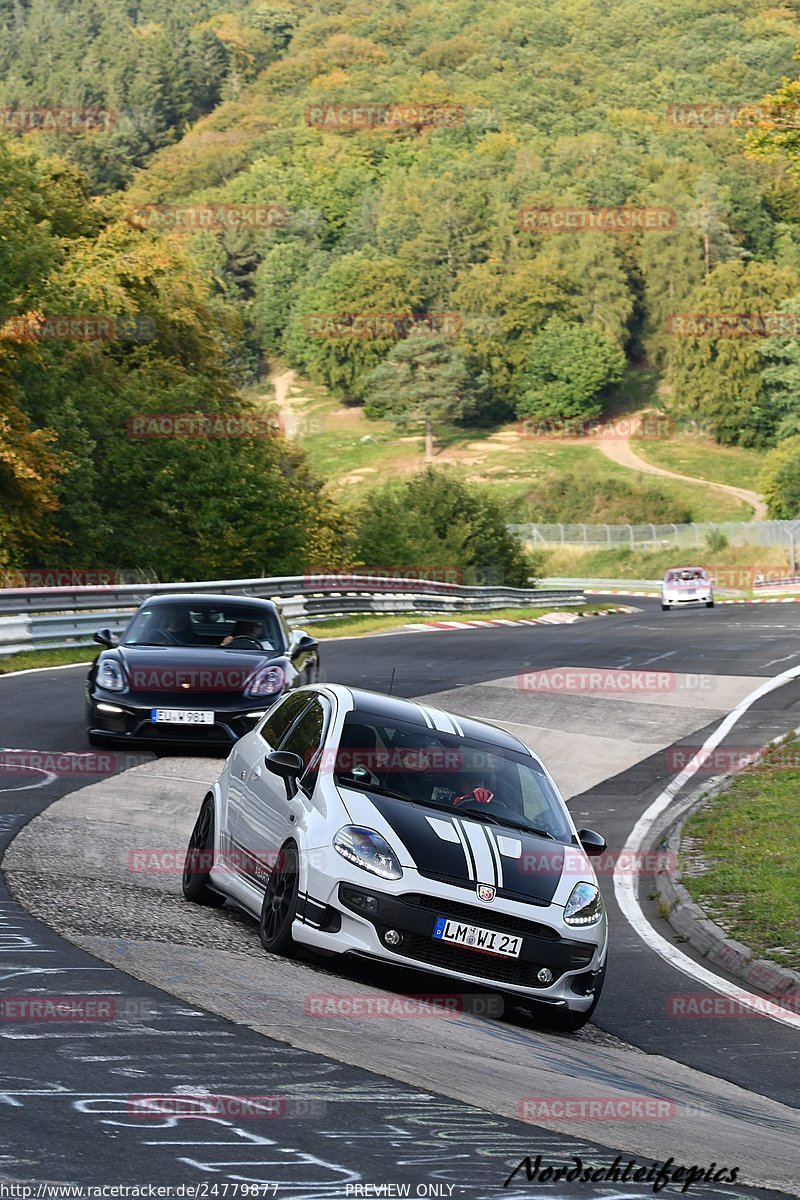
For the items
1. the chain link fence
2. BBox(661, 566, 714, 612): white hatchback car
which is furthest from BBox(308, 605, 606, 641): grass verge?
the chain link fence

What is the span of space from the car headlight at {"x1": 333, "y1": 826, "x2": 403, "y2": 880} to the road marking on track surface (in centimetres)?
261

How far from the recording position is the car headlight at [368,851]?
26.2 ft

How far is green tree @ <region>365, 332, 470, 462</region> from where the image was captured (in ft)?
505

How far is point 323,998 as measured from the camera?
24.2 ft

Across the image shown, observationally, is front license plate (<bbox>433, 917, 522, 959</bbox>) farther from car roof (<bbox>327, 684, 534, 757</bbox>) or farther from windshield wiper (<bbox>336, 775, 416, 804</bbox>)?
car roof (<bbox>327, 684, 534, 757</bbox>)

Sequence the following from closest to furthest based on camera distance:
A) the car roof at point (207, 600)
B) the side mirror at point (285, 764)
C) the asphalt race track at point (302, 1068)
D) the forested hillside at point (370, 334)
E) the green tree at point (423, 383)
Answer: the asphalt race track at point (302, 1068)
the side mirror at point (285, 764)
the car roof at point (207, 600)
the forested hillside at point (370, 334)
the green tree at point (423, 383)

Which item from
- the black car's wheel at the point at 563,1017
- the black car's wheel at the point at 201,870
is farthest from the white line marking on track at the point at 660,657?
the black car's wheel at the point at 563,1017

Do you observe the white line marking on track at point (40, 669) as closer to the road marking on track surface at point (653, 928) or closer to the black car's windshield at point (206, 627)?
the black car's windshield at point (206, 627)

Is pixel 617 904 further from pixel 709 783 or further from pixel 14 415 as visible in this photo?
pixel 14 415

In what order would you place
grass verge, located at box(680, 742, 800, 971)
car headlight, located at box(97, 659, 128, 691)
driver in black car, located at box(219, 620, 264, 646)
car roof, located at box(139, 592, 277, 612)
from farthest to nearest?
car roof, located at box(139, 592, 277, 612) → driver in black car, located at box(219, 620, 264, 646) → car headlight, located at box(97, 659, 128, 691) → grass verge, located at box(680, 742, 800, 971)

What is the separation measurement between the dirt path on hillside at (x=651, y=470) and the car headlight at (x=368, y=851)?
359 ft

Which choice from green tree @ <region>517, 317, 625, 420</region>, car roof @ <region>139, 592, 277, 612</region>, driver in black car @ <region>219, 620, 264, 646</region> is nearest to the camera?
driver in black car @ <region>219, 620, 264, 646</region>

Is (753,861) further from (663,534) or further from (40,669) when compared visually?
(663,534)

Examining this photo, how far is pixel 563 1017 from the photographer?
323 inches
